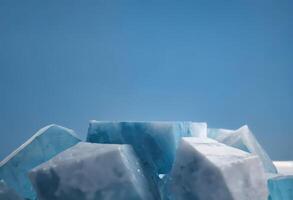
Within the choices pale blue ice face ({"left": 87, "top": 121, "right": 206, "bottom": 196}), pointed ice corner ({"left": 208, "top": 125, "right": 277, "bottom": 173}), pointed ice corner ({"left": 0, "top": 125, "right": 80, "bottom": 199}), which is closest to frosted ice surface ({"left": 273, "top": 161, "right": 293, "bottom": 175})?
pointed ice corner ({"left": 208, "top": 125, "right": 277, "bottom": 173})

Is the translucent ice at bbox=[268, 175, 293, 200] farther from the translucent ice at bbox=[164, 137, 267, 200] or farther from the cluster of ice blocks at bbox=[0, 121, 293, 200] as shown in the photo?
the translucent ice at bbox=[164, 137, 267, 200]

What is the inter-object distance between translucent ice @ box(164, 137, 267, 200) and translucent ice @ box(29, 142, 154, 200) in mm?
96

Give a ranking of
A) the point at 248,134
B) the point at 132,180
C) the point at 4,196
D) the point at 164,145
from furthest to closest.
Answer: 1. the point at 248,134
2. the point at 164,145
3. the point at 4,196
4. the point at 132,180

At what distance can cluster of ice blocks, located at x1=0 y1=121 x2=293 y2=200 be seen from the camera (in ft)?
2.67

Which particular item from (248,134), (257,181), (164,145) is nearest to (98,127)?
(164,145)

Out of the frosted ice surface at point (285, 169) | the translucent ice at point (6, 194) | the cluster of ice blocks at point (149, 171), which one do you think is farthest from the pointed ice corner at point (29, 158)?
Result: the frosted ice surface at point (285, 169)

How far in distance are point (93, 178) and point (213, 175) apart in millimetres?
286

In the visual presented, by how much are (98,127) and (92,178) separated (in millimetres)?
278

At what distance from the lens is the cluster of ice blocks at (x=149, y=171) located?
2.67ft

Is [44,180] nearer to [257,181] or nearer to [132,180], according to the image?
Answer: [132,180]

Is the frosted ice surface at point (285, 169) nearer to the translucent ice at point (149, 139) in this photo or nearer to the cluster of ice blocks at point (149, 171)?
the cluster of ice blocks at point (149, 171)

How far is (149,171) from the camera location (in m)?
0.99

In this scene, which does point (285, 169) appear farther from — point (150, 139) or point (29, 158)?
point (29, 158)

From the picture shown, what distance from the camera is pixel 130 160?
873 mm
